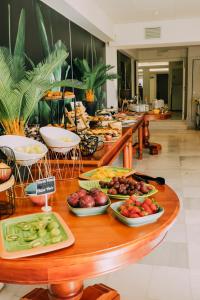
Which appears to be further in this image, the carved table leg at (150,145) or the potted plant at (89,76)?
the carved table leg at (150,145)

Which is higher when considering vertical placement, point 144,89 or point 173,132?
point 144,89

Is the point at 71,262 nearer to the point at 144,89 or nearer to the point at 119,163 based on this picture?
the point at 119,163

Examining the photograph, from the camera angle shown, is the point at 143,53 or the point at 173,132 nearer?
the point at 173,132

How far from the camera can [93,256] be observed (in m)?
1.24

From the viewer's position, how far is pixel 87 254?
4.06 ft

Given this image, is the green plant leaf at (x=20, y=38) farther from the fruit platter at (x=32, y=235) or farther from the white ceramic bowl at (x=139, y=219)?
the white ceramic bowl at (x=139, y=219)

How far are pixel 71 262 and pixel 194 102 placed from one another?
10.4m

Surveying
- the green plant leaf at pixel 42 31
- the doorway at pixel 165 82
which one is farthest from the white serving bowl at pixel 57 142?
the doorway at pixel 165 82

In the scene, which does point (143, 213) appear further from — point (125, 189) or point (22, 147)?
point (22, 147)

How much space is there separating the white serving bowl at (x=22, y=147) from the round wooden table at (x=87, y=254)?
37 cm

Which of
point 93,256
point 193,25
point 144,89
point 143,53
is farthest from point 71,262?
point 144,89

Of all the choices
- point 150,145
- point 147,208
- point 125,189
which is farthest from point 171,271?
point 150,145

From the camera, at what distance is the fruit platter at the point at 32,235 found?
1238 millimetres

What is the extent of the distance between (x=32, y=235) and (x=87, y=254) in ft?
0.86
